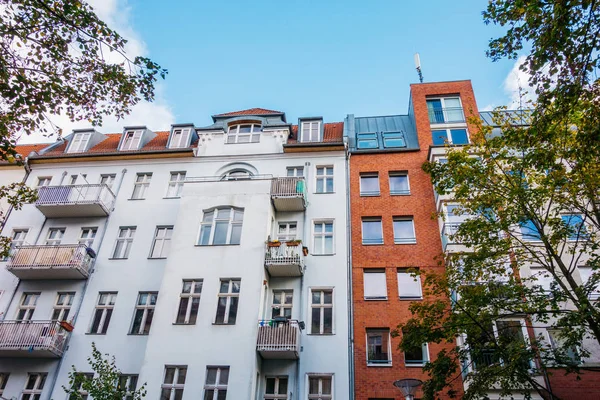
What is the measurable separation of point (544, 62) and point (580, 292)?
6.51 metres

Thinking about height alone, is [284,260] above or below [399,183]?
below

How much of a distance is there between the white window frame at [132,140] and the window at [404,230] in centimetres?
1492

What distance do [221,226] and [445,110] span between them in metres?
14.0

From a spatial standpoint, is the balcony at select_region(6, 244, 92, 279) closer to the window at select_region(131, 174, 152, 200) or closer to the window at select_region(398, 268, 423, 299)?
the window at select_region(131, 174, 152, 200)

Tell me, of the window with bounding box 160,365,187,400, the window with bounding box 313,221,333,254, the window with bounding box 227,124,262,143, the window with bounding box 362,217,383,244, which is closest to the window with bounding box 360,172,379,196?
the window with bounding box 362,217,383,244

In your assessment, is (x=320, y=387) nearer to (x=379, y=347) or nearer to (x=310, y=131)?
(x=379, y=347)

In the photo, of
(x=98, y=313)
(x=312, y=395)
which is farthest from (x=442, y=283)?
(x=98, y=313)

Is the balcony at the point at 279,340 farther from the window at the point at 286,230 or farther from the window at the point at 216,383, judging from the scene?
the window at the point at 286,230

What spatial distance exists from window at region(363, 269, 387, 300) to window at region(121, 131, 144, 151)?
14800 mm

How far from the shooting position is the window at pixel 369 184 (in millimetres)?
22594

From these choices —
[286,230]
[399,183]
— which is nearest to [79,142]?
[286,230]

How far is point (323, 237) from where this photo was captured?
68.5 ft

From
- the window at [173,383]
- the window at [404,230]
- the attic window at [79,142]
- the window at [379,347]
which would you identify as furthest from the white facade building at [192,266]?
the window at [404,230]

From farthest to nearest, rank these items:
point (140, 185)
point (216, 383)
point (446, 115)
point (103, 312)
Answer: point (446, 115) < point (140, 185) < point (103, 312) < point (216, 383)
